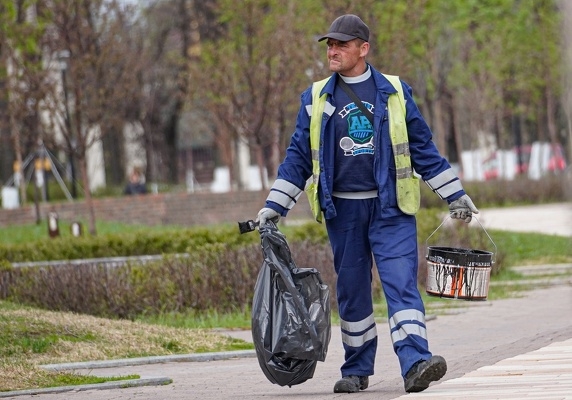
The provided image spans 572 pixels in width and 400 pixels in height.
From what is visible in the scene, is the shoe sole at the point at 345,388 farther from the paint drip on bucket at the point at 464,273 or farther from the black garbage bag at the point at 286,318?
the paint drip on bucket at the point at 464,273

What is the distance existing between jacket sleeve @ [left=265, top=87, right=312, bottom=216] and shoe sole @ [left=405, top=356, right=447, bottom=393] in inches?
46.7

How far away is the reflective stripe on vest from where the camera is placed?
7.90 m

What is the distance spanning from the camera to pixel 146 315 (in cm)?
1365

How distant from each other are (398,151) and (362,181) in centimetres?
25

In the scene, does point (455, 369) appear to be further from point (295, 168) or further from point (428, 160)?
point (295, 168)

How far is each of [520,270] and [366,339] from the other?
34.4 ft

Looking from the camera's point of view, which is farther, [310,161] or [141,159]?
[141,159]

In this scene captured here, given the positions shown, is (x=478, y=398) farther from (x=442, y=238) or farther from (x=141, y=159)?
(x=141, y=159)

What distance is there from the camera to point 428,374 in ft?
24.6

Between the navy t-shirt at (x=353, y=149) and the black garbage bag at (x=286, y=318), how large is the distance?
47 cm

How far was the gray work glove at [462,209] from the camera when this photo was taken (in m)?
7.96

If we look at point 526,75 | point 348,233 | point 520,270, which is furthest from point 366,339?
point 526,75

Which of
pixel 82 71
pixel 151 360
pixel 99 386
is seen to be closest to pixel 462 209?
pixel 99 386

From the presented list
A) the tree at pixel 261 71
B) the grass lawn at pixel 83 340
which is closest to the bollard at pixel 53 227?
the tree at pixel 261 71
